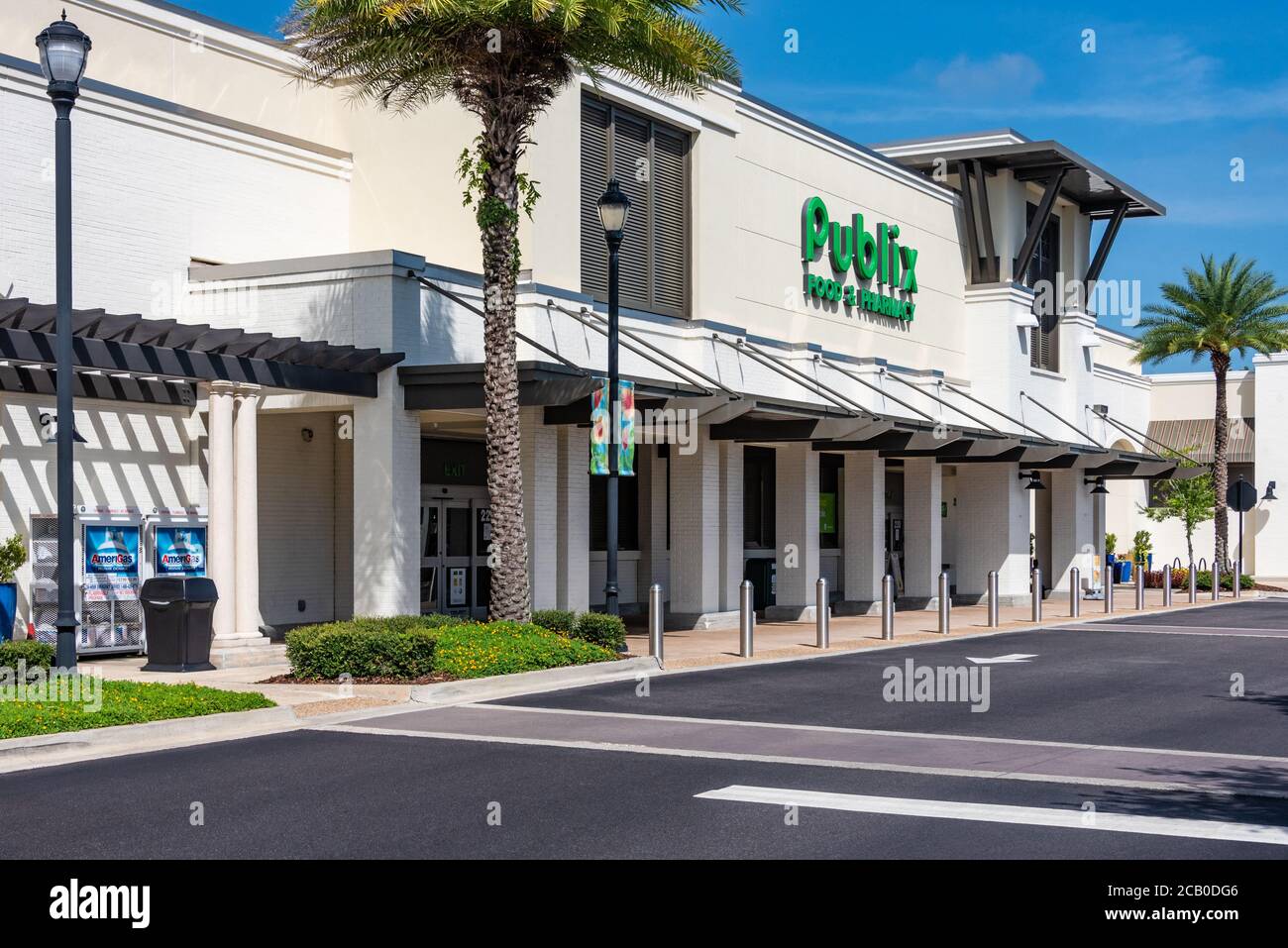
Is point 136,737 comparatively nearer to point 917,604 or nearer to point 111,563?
point 111,563

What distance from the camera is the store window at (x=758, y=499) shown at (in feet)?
108

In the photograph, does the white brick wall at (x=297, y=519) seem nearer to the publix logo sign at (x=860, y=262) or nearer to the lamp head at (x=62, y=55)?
the lamp head at (x=62, y=55)

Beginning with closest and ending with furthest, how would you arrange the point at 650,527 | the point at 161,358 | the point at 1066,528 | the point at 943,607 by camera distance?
the point at 161,358
the point at 943,607
the point at 650,527
the point at 1066,528

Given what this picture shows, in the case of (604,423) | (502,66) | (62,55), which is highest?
(502,66)

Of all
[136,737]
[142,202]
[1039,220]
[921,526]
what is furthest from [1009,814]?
[1039,220]

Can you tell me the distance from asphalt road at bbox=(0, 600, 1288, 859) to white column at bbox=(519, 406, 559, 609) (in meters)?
6.41

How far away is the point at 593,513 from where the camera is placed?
29.7m

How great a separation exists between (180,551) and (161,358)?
3.43 m

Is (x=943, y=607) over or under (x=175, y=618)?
under

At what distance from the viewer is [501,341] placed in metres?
19.1

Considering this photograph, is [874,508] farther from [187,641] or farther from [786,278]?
[187,641]

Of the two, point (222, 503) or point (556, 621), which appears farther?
point (556, 621)

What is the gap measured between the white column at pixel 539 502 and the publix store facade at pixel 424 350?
0.06 m
